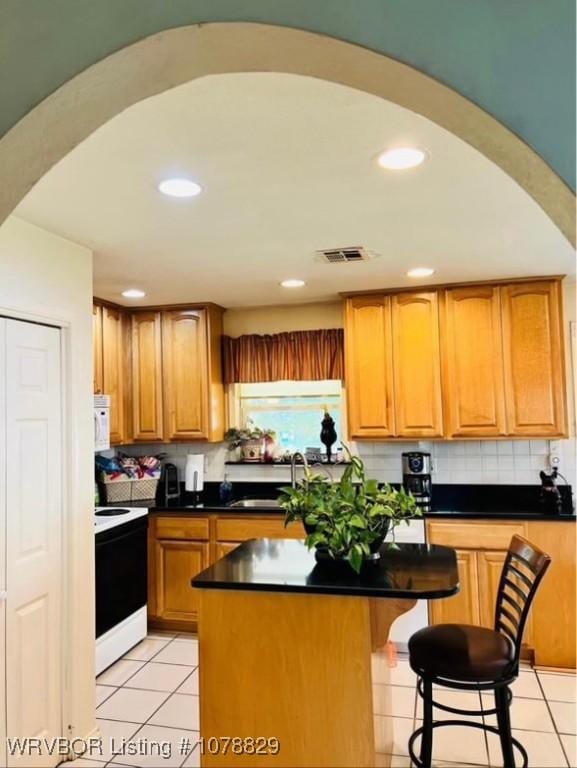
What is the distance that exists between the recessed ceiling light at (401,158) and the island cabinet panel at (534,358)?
80.9 inches

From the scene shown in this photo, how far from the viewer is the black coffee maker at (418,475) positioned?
396cm

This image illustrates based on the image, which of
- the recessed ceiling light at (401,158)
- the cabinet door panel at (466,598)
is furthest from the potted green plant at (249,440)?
the recessed ceiling light at (401,158)

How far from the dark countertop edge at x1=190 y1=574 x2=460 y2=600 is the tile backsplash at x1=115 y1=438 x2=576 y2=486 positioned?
2.14 m

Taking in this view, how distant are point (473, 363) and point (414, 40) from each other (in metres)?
3.17

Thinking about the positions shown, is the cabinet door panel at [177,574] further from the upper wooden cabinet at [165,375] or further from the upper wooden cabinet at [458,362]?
the upper wooden cabinet at [458,362]

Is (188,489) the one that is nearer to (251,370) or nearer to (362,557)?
(251,370)

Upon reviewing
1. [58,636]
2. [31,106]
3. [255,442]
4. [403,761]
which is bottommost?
[403,761]

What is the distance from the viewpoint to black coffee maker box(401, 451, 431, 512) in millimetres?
3957

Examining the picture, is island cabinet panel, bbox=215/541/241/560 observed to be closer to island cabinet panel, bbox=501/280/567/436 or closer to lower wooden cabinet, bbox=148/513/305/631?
lower wooden cabinet, bbox=148/513/305/631

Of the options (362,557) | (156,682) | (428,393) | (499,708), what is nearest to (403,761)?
(499,708)

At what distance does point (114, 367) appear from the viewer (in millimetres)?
4188

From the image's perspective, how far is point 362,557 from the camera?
221cm

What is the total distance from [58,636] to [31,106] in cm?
235

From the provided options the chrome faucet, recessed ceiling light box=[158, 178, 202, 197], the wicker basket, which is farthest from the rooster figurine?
recessed ceiling light box=[158, 178, 202, 197]
